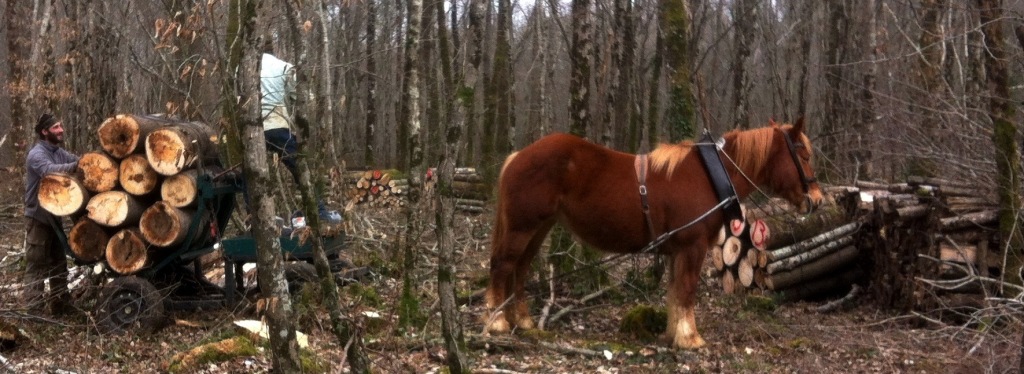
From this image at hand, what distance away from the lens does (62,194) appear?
7.27 m

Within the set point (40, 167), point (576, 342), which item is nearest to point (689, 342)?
point (576, 342)

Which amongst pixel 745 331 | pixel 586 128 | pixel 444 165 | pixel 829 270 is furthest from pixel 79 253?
pixel 829 270

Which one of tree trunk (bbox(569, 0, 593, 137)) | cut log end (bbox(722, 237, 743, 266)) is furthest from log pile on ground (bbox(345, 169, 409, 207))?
cut log end (bbox(722, 237, 743, 266))

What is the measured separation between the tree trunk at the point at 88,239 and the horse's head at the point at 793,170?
18.2 feet

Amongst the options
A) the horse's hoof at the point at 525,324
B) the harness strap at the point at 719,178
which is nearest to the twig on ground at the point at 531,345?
the horse's hoof at the point at 525,324

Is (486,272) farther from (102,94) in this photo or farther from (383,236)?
(102,94)

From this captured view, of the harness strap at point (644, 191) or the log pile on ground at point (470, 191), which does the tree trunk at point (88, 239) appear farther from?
the log pile on ground at point (470, 191)

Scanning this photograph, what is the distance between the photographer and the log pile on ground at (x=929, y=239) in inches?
313

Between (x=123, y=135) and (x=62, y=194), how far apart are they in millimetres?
680

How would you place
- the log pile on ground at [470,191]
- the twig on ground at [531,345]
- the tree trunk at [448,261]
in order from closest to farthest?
the tree trunk at [448,261], the twig on ground at [531,345], the log pile on ground at [470,191]

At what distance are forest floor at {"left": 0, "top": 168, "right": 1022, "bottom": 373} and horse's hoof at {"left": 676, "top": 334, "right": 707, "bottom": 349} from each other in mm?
64

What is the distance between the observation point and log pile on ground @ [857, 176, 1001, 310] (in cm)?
795

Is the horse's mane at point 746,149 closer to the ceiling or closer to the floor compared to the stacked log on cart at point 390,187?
closer to the ceiling

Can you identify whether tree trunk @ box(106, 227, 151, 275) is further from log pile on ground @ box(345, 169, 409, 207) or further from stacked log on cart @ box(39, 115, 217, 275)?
log pile on ground @ box(345, 169, 409, 207)
